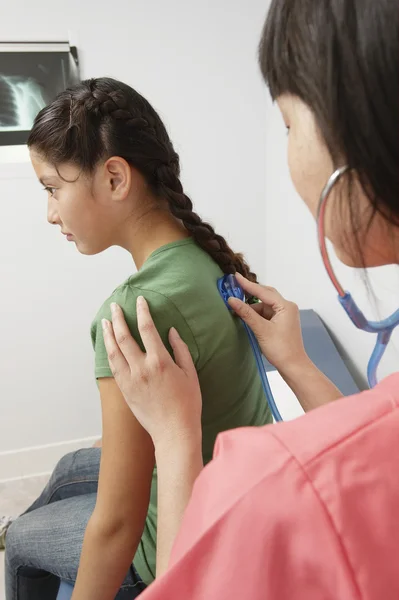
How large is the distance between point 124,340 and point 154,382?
0.25 ft

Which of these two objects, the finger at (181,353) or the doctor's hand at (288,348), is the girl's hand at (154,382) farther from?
the doctor's hand at (288,348)

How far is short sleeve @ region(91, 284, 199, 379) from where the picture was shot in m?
0.75

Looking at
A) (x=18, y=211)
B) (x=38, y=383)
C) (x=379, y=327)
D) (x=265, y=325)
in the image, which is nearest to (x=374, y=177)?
(x=379, y=327)

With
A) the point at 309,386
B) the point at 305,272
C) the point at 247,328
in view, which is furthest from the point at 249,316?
the point at 305,272

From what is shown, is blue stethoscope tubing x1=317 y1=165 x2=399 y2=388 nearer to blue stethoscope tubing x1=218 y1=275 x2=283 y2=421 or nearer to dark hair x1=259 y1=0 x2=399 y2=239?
dark hair x1=259 y1=0 x2=399 y2=239

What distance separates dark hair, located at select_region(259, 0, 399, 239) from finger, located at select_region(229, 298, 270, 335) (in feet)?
1.32

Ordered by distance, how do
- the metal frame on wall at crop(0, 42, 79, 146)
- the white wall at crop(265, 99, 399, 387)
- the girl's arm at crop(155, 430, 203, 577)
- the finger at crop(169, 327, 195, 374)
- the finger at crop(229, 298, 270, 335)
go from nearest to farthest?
the girl's arm at crop(155, 430, 203, 577) → the finger at crop(169, 327, 195, 374) → the finger at crop(229, 298, 270, 335) → the white wall at crop(265, 99, 399, 387) → the metal frame on wall at crop(0, 42, 79, 146)

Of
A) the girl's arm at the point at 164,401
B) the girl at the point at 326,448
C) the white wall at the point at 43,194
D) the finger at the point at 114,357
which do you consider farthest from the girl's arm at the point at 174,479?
the white wall at the point at 43,194

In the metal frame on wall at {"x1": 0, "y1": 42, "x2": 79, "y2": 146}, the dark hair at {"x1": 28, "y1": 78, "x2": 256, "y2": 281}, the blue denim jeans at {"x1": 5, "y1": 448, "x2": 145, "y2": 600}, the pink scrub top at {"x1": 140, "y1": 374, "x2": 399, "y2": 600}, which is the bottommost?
the blue denim jeans at {"x1": 5, "y1": 448, "x2": 145, "y2": 600}

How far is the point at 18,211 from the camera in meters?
2.05

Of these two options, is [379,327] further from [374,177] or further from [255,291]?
[255,291]

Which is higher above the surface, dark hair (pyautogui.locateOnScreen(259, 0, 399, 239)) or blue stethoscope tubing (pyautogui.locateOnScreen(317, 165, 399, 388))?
dark hair (pyautogui.locateOnScreen(259, 0, 399, 239))

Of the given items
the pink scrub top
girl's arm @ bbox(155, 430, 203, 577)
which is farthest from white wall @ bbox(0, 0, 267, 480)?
the pink scrub top

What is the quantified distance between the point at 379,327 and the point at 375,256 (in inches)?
4.9
